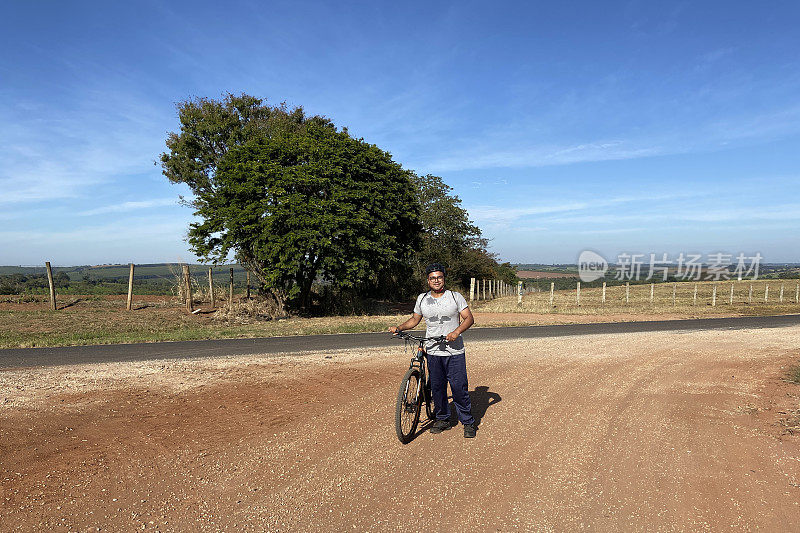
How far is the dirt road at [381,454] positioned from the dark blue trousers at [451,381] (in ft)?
1.18

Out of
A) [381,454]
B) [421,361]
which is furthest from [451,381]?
[381,454]

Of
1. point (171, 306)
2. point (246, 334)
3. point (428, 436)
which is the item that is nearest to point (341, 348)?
point (246, 334)

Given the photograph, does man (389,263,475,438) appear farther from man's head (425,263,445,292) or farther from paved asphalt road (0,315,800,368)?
paved asphalt road (0,315,800,368)

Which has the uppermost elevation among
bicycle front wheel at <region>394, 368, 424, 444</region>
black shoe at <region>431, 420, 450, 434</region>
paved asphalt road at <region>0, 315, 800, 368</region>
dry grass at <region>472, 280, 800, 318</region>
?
bicycle front wheel at <region>394, 368, 424, 444</region>

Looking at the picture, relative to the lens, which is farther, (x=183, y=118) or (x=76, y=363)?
(x=183, y=118)

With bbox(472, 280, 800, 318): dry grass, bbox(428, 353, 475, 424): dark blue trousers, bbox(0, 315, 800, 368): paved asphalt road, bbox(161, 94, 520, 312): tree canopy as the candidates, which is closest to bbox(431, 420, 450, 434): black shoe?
bbox(428, 353, 475, 424): dark blue trousers

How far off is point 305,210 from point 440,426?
14619mm

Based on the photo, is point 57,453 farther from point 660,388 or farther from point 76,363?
point 660,388

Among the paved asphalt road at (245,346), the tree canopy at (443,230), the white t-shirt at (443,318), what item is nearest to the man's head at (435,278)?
the white t-shirt at (443,318)

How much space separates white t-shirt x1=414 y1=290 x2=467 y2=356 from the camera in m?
5.24

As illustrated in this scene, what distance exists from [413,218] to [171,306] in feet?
41.4

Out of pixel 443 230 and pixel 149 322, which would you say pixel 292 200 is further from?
pixel 443 230

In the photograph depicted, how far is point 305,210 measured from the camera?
1895 centimetres

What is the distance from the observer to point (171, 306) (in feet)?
74.3
